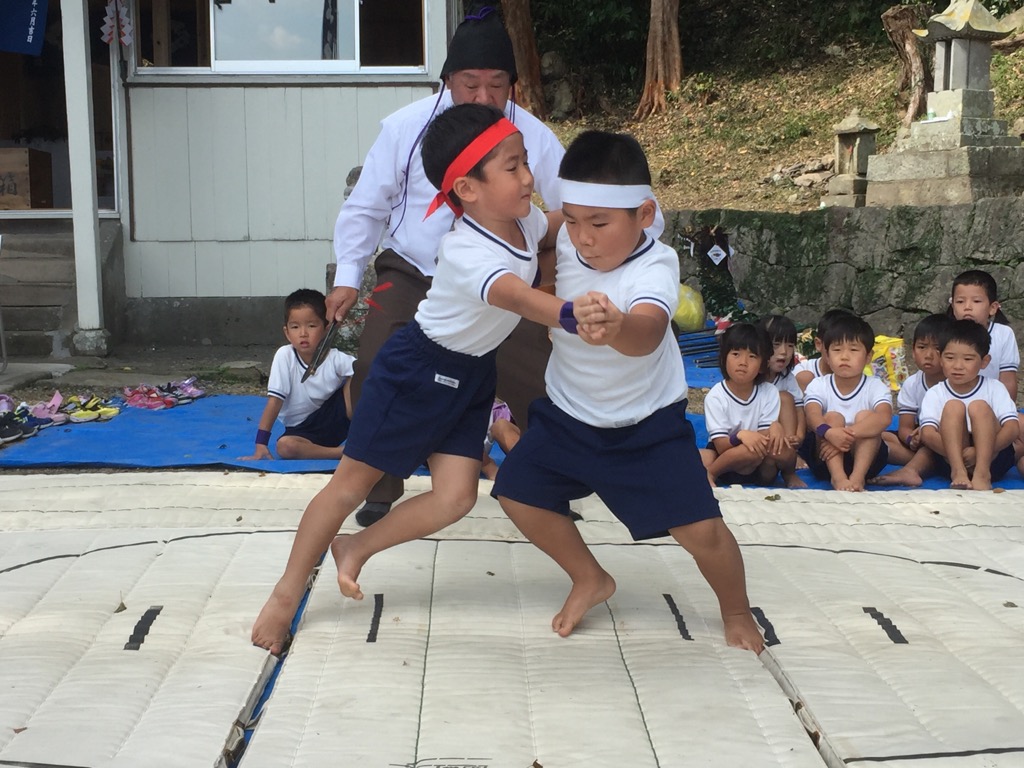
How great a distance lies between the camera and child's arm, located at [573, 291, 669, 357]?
201 cm

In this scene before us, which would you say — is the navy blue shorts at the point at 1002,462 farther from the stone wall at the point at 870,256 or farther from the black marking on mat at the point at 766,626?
the stone wall at the point at 870,256

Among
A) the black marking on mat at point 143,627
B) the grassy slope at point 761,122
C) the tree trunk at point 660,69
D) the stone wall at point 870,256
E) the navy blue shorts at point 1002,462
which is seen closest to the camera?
the black marking on mat at point 143,627

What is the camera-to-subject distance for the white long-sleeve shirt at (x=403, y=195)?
11.0 feet

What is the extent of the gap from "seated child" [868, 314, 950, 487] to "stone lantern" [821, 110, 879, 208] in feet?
24.3

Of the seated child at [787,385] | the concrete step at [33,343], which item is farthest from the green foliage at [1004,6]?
the concrete step at [33,343]

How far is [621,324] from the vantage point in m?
2.07

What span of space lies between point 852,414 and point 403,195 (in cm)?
201

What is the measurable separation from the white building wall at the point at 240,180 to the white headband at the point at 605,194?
5899 mm

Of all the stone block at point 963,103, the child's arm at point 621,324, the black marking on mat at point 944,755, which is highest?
the stone block at point 963,103

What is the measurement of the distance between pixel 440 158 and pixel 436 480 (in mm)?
727

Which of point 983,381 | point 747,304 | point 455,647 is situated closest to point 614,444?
point 455,647

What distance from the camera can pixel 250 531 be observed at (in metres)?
3.23

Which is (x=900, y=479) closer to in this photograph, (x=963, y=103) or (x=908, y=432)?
(x=908, y=432)

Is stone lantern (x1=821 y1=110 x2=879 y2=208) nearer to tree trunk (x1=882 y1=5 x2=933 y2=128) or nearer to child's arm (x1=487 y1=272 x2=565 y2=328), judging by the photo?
tree trunk (x1=882 y1=5 x2=933 y2=128)
